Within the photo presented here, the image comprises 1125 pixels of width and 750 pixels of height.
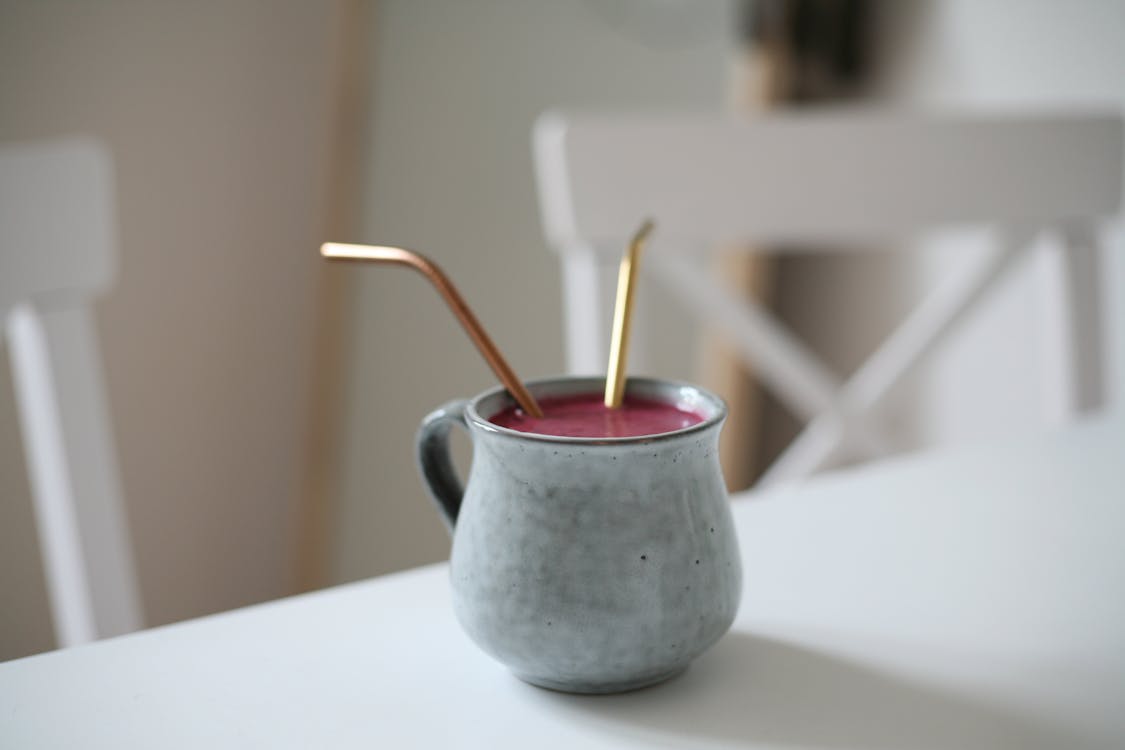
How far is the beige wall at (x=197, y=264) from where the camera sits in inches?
42.5

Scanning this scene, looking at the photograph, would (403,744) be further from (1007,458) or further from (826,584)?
(1007,458)

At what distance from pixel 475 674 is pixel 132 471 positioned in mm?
908

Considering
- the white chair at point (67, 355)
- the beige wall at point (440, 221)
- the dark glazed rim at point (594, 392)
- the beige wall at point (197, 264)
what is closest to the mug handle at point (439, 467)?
the dark glazed rim at point (594, 392)

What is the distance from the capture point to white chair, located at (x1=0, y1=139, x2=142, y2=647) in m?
0.61

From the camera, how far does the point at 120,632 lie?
624 millimetres

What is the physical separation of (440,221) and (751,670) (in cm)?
102

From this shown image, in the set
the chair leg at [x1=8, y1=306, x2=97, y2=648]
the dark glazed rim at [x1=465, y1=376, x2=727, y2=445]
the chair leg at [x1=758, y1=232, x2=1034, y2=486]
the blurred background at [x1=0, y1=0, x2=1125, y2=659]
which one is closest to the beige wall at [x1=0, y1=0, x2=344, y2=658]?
the blurred background at [x1=0, y1=0, x2=1125, y2=659]

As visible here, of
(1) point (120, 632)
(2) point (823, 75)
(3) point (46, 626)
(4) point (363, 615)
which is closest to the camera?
(4) point (363, 615)

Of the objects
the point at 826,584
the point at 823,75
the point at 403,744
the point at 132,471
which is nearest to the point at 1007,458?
the point at 826,584

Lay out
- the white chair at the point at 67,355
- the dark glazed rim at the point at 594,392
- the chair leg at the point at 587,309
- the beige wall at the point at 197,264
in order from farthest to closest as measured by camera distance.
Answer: the beige wall at the point at 197,264 < the chair leg at the point at 587,309 < the white chair at the point at 67,355 < the dark glazed rim at the point at 594,392

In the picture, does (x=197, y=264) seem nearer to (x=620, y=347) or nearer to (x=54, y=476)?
(x=54, y=476)

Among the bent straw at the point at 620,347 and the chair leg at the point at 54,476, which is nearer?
the bent straw at the point at 620,347

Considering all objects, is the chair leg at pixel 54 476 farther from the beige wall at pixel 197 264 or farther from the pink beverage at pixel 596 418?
the beige wall at pixel 197 264

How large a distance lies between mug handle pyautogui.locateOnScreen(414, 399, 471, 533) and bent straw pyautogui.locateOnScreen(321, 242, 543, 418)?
27 mm
